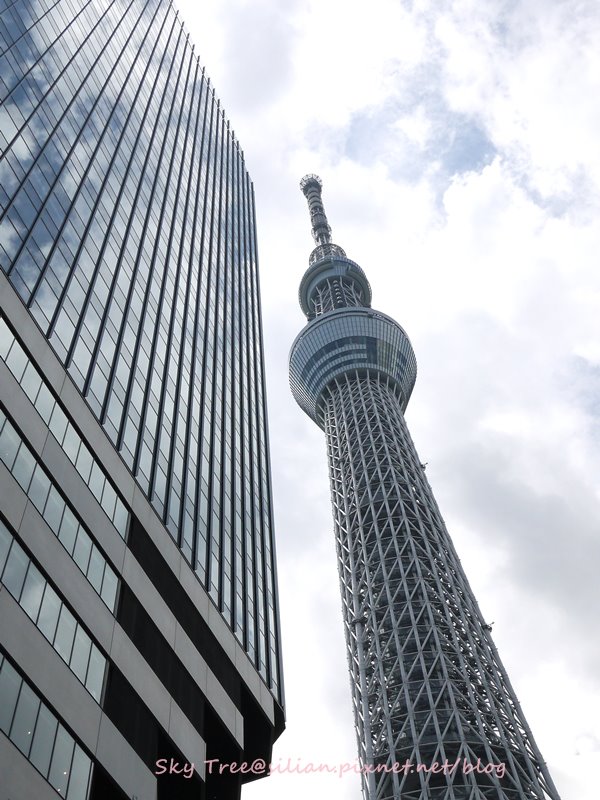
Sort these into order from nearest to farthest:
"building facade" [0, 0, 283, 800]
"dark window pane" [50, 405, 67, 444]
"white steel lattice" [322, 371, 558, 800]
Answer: "building facade" [0, 0, 283, 800] < "dark window pane" [50, 405, 67, 444] < "white steel lattice" [322, 371, 558, 800]

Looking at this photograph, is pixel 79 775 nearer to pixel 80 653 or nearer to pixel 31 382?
pixel 80 653

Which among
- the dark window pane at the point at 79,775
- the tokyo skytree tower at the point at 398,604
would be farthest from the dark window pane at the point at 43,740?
the tokyo skytree tower at the point at 398,604

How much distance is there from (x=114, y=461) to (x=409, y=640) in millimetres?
53479

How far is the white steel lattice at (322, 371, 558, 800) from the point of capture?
66.1 m

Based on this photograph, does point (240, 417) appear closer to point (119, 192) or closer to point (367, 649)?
point (119, 192)

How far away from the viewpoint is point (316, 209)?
164 m

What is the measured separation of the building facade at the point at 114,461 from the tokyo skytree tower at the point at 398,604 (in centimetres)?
2618

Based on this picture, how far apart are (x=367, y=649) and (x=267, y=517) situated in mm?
30845

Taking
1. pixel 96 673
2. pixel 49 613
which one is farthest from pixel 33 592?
pixel 96 673

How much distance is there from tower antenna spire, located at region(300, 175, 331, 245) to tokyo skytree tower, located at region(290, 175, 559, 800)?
2142cm

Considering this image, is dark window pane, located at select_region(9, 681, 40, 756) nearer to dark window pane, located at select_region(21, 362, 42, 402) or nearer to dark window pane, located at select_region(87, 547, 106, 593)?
dark window pane, located at select_region(87, 547, 106, 593)

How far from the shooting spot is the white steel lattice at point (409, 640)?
66.1 meters

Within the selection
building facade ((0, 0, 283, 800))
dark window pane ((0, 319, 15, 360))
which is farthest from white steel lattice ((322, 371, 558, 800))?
dark window pane ((0, 319, 15, 360))

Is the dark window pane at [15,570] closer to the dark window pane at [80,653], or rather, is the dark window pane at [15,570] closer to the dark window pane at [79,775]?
the dark window pane at [80,653]
